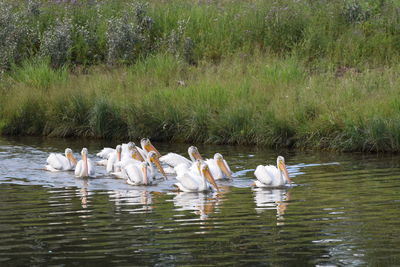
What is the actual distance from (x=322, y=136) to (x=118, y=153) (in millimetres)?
4043

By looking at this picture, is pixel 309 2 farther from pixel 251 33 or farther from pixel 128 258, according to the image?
pixel 128 258

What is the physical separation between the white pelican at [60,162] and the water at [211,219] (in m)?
0.29

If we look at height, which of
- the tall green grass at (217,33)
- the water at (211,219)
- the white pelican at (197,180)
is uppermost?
the tall green grass at (217,33)

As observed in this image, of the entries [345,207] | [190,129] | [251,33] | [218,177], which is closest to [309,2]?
[251,33]

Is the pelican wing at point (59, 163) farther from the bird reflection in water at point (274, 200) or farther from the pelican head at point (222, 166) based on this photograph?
the bird reflection in water at point (274, 200)

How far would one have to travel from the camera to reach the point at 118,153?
14.4 meters

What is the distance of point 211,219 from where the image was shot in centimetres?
971

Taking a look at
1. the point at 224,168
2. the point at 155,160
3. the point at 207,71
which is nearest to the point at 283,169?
the point at 224,168

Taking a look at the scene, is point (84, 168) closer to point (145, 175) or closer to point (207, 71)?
point (145, 175)

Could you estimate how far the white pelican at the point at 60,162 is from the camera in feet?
47.1

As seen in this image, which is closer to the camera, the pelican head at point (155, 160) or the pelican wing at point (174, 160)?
the pelican head at point (155, 160)

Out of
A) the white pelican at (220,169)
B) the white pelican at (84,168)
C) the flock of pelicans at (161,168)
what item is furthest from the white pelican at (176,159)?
the white pelican at (84,168)

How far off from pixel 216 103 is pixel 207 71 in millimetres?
2584

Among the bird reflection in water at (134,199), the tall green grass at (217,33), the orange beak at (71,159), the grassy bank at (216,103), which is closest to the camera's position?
the bird reflection in water at (134,199)
